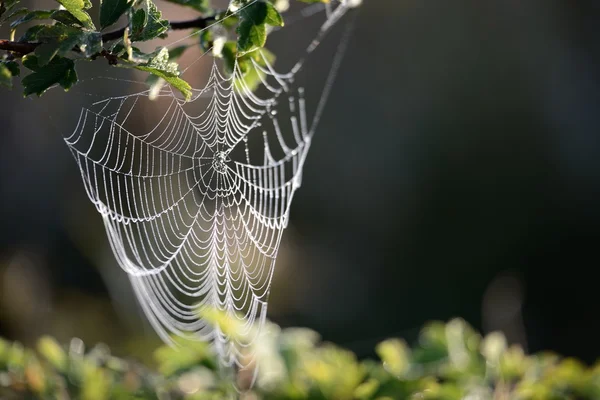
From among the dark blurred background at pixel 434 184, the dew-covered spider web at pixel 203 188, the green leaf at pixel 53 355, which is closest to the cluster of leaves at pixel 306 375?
the green leaf at pixel 53 355

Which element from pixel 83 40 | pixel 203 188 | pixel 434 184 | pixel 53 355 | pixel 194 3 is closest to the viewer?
pixel 83 40

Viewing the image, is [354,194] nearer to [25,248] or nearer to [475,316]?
[475,316]

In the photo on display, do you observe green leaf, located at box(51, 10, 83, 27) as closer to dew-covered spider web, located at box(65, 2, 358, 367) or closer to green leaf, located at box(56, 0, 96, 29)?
green leaf, located at box(56, 0, 96, 29)

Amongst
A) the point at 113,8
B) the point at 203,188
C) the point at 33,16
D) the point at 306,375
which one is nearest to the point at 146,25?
the point at 113,8

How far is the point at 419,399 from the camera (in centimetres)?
116

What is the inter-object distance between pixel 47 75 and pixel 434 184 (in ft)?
13.4

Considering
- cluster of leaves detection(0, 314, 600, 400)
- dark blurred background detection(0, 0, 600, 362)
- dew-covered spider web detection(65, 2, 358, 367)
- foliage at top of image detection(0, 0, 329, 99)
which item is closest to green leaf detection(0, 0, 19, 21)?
foliage at top of image detection(0, 0, 329, 99)

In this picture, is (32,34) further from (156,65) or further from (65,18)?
(156,65)

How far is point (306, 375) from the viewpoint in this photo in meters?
1.17

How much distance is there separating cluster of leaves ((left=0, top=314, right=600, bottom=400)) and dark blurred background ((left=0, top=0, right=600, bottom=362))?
235 centimetres

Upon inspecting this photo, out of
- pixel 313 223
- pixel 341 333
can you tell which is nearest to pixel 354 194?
pixel 313 223

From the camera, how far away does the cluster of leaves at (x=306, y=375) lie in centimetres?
113

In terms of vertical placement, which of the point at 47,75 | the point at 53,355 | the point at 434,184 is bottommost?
the point at 53,355

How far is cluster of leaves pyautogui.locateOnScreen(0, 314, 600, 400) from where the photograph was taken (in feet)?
3.72
